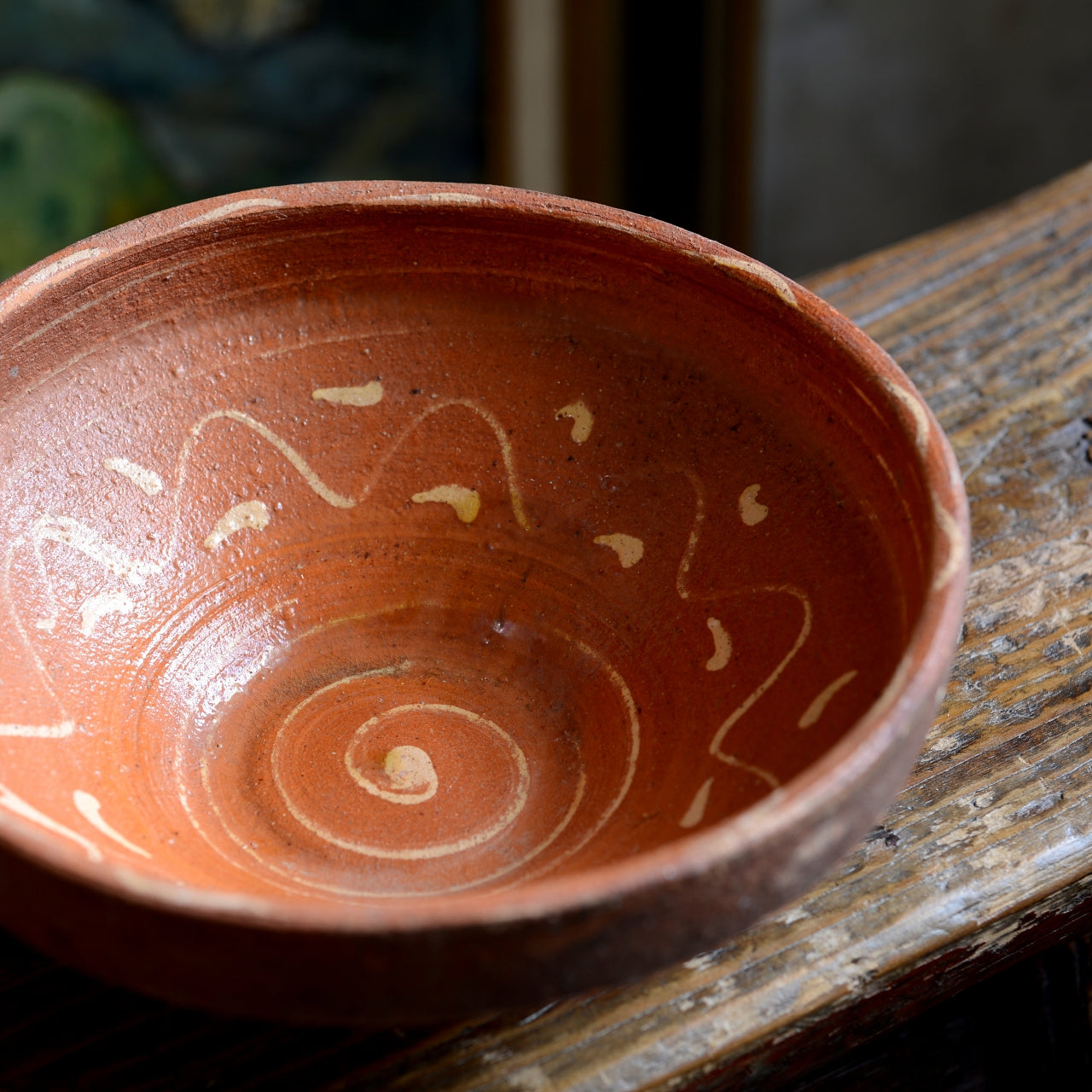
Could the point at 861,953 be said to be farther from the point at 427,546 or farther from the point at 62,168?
the point at 62,168

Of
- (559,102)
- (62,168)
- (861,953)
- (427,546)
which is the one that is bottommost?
(861,953)

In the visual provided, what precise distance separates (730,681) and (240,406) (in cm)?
41

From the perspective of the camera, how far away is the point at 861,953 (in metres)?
0.77

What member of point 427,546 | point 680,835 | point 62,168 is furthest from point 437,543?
point 62,168

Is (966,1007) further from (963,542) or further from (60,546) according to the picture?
(60,546)

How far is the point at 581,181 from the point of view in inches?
95.3

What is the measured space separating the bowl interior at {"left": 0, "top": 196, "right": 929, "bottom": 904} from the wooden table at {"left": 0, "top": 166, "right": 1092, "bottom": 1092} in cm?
9

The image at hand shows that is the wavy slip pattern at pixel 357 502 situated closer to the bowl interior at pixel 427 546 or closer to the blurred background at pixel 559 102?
the bowl interior at pixel 427 546

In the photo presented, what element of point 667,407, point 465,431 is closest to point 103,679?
point 465,431

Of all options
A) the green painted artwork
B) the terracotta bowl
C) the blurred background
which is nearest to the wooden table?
the terracotta bowl

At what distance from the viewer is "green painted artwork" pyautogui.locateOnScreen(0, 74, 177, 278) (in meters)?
2.06

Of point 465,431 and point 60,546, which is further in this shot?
point 465,431

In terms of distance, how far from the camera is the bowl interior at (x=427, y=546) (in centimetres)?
79

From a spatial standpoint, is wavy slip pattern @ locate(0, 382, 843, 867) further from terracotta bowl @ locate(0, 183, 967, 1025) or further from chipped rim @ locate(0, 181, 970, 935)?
chipped rim @ locate(0, 181, 970, 935)
